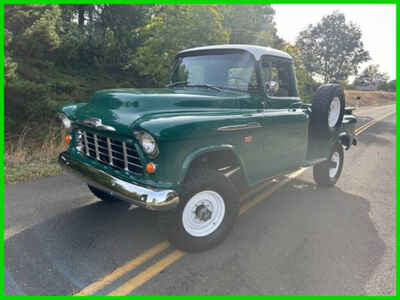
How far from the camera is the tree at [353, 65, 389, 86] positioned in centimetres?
8375

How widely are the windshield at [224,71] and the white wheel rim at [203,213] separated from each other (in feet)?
5.01

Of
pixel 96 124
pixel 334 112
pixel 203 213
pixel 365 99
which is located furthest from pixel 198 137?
pixel 365 99

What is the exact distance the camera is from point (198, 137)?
2.92m

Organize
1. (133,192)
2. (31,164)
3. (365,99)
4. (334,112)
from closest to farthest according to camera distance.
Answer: (133,192) < (334,112) < (31,164) < (365,99)

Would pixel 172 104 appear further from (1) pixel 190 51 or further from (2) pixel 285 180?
(2) pixel 285 180

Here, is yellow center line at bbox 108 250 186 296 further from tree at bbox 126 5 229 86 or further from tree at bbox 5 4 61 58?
tree at bbox 5 4 61 58

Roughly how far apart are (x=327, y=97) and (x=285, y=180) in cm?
189

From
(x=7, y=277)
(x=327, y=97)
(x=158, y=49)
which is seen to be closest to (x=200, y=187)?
(x=7, y=277)

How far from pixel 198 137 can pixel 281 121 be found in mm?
1575

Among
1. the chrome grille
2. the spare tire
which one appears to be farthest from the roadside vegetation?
the spare tire

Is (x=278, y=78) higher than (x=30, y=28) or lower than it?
lower

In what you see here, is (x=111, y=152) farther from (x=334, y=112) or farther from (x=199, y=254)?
(x=334, y=112)

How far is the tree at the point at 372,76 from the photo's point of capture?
83.8 metres

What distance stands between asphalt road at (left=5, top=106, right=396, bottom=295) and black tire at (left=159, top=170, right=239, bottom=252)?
124mm
